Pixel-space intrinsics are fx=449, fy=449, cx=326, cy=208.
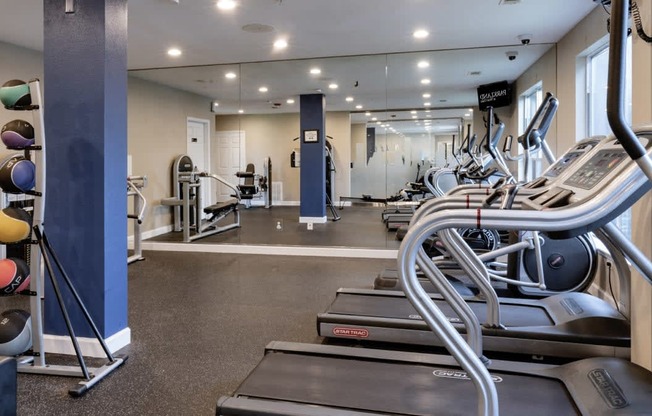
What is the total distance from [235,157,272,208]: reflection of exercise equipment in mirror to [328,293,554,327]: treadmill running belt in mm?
3935

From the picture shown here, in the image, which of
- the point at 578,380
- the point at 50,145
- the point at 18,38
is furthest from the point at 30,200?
the point at 578,380

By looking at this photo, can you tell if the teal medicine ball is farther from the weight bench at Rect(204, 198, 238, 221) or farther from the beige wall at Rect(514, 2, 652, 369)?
the weight bench at Rect(204, 198, 238, 221)

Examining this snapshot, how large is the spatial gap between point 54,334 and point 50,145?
1197mm

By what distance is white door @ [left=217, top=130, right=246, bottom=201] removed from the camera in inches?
269

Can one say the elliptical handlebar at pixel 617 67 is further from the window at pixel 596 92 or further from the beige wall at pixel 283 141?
the beige wall at pixel 283 141

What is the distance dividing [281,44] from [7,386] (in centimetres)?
453

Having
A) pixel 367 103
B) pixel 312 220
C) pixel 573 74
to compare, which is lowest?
pixel 312 220

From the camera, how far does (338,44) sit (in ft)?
17.8

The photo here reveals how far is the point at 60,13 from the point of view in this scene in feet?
9.06

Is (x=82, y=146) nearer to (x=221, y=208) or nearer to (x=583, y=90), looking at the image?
(x=221, y=208)

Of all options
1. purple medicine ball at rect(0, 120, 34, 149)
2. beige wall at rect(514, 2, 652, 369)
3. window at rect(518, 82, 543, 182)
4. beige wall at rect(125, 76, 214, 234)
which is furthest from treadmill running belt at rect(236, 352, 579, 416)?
beige wall at rect(125, 76, 214, 234)

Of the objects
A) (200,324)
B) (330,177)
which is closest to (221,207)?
(330,177)

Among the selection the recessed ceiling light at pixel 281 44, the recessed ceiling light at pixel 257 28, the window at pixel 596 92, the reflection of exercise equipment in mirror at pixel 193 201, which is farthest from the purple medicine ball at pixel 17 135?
the window at pixel 596 92

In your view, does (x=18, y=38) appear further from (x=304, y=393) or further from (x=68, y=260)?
(x=304, y=393)
